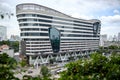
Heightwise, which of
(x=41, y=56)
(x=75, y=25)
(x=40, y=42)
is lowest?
(x=41, y=56)

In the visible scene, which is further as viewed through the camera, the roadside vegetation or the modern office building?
the modern office building

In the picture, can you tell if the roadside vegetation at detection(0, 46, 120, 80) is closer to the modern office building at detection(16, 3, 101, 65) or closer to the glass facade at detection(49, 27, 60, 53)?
the modern office building at detection(16, 3, 101, 65)

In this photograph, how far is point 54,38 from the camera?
53875 mm

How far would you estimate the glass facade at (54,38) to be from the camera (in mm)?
53094

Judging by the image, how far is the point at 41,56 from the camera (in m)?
51.6

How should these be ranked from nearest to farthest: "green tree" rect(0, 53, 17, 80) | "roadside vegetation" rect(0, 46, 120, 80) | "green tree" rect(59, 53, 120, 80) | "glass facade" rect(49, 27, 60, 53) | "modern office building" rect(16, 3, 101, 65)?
1. "green tree" rect(0, 53, 17, 80)
2. "roadside vegetation" rect(0, 46, 120, 80)
3. "green tree" rect(59, 53, 120, 80)
4. "modern office building" rect(16, 3, 101, 65)
5. "glass facade" rect(49, 27, 60, 53)

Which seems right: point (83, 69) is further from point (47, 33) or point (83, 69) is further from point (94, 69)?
point (47, 33)

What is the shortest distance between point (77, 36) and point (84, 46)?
19.9ft

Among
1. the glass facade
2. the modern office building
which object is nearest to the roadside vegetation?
the modern office building

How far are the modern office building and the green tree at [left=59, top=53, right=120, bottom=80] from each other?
42408 mm

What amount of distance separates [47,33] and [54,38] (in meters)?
3.12

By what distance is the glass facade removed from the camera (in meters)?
53.1

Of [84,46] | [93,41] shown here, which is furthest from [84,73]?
[93,41]

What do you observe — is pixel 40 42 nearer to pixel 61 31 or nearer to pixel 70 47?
pixel 61 31
